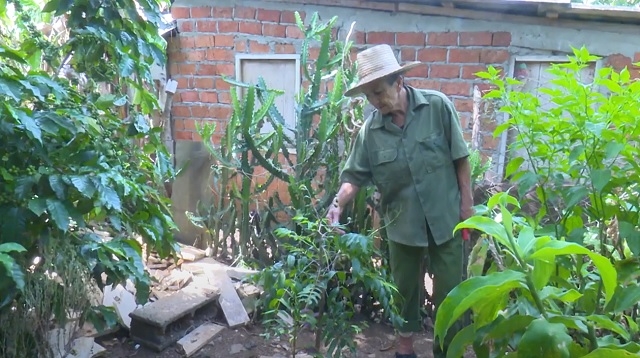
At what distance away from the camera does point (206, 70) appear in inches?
225

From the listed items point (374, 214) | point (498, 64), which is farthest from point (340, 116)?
point (498, 64)

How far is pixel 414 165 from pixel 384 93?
440 mm

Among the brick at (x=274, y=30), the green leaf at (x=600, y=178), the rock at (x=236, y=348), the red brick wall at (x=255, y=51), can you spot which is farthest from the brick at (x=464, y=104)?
the green leaf at (x=600, y=178)

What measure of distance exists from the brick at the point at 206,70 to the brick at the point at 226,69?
0.05 metres

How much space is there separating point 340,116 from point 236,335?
5.60ft

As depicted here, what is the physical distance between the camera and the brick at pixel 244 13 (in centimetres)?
541

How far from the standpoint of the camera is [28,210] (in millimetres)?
2094

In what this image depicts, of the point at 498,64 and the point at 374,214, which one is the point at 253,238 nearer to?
the point at 374,214

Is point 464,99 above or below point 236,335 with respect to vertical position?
above

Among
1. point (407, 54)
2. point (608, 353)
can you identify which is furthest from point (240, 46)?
point (608, 353)

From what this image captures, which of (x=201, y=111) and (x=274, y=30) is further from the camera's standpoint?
(x=201, y=111)

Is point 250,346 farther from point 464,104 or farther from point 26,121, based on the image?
point 464,104

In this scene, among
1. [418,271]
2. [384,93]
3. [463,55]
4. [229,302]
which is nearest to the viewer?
[384,93]

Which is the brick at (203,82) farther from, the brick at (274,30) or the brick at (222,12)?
the brick at (274,30)
